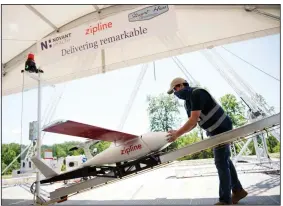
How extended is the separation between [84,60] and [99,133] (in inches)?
102

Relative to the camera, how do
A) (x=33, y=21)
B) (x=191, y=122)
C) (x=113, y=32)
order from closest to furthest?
(x=191, y=122) → (x=113, y=32) → (x=33, y=21)

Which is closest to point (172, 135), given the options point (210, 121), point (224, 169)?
point (210, 121)

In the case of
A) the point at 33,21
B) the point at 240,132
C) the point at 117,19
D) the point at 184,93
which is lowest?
the point at 240,132

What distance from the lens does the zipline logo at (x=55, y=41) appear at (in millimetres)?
3267

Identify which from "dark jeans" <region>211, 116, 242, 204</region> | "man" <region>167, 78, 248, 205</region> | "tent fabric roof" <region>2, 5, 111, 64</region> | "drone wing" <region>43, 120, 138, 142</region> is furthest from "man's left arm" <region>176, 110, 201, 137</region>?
"tent fabric roof" <region>2, 5, 111, 64</region>

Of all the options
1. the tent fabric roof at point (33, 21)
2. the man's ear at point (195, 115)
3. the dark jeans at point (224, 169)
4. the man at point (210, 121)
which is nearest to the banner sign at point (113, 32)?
the tent fabric roof at point (33, 21)

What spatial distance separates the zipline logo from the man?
2.02 metres

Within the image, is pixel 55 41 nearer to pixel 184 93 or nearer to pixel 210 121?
pixel 184 93

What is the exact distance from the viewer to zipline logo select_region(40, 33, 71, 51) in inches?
129

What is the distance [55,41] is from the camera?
10.9 ft

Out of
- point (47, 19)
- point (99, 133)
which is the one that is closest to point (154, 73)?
point (47, 19)

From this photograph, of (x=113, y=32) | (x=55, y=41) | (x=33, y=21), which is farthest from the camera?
(x=33, y=21)

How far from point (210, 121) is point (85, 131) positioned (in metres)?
1.19

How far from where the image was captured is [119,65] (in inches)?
168
